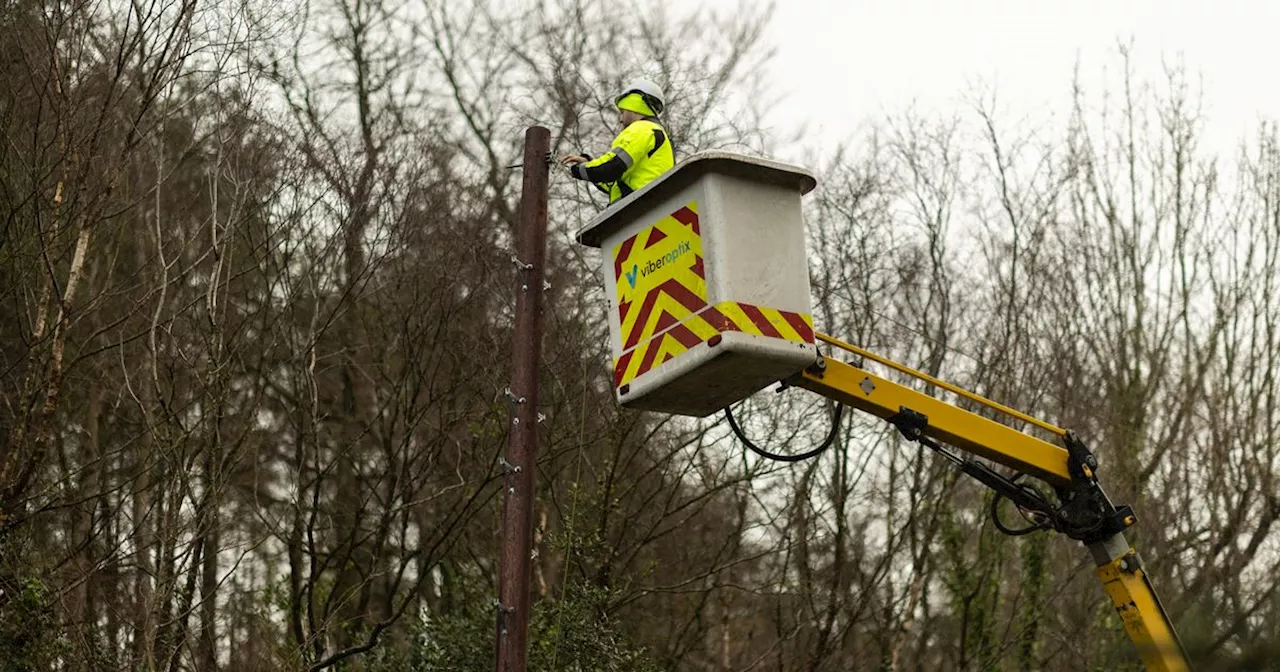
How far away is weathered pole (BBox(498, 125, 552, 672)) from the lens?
24.7 feet

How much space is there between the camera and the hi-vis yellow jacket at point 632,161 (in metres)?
6.88

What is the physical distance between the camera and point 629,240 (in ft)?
22.2

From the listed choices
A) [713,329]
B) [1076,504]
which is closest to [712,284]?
[713,329]

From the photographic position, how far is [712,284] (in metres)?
6.18

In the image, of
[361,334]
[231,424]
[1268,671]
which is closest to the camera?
[1268,671]

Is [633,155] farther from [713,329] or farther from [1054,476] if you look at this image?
[1054,476]

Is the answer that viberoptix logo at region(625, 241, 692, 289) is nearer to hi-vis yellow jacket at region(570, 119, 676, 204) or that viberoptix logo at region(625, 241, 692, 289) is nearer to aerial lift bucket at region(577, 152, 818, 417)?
aerial lift bucket at region(577, 152, 818, 417)

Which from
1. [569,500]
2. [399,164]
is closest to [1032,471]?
[569,500]

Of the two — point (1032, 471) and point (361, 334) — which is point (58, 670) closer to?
point (361, 334)

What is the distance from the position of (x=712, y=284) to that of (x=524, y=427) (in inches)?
79.1

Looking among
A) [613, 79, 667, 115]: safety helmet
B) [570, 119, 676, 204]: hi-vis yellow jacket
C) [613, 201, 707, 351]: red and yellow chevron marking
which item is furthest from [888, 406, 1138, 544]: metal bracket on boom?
[613, 79, 667, 115]: safety helmet

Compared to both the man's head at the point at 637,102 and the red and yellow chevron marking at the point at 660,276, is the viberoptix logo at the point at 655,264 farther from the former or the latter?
the man's head at the point at 637,102

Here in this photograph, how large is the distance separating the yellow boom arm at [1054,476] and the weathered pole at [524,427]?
1799mm

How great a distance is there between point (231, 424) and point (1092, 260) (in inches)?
418
